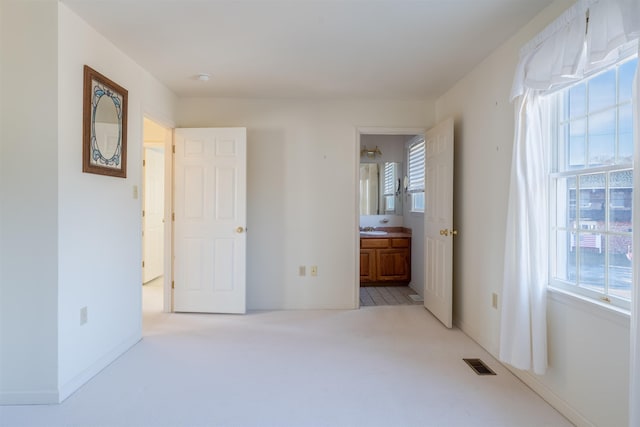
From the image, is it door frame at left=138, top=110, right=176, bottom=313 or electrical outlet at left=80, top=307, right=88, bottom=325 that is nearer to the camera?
electrical outlet at left=80, top=307, right=88, bottom=325

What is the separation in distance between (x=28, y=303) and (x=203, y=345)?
1313 millimetres

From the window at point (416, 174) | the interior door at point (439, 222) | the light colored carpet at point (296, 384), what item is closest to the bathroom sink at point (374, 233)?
the window at point (416, 174)

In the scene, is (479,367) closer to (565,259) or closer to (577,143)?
(565,259)

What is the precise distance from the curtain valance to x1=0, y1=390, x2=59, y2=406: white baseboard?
3.47 metres

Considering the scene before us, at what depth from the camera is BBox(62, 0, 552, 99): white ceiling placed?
7.22 ft

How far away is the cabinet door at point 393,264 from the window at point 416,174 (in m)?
0.69

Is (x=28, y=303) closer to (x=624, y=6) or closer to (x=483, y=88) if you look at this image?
(x=624, y=6)

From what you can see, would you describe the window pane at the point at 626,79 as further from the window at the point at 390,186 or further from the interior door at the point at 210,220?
the window at the point at 390,186

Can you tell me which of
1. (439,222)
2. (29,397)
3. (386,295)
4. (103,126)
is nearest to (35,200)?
(103,126)

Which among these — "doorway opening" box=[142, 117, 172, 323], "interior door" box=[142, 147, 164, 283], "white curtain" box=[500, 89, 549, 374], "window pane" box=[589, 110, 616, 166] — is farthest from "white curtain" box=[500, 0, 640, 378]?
"interior door" box=[142, 147, 164, 283]

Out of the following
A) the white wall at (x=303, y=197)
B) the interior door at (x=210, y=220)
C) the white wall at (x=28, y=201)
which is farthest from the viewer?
the white wall at (x=303, y=197)

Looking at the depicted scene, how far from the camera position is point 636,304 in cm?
148

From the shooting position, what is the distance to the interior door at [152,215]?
531cm

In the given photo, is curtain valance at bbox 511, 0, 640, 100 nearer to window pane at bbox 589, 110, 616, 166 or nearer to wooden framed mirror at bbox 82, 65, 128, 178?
window pane at bbox 589, 110, 616, 166
